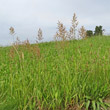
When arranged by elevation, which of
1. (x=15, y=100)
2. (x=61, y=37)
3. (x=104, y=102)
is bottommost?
(x=104, y=102)

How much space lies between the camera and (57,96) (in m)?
1.86

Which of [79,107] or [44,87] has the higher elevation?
[44,87]

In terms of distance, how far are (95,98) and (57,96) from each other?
21.1 inches

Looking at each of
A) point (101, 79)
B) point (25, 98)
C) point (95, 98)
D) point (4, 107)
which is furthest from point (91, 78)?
point (4, 107)

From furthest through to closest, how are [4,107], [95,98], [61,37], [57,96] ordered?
1. [61,37]
2. [95,98]
3. [57,96]
4. [4,107]

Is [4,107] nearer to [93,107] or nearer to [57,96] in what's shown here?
[57,96]

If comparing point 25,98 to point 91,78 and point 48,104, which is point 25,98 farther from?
point 91,78

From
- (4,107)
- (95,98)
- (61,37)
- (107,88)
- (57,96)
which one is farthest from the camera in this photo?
(61,37)

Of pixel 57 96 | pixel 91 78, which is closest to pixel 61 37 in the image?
pixel 91 78

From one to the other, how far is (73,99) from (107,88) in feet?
2.01

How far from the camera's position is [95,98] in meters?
1.99

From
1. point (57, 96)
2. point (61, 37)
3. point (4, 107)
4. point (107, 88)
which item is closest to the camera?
point (4, 107)

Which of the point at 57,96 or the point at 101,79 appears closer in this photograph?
the point at 57,96

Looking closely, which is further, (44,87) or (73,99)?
(44,87)
